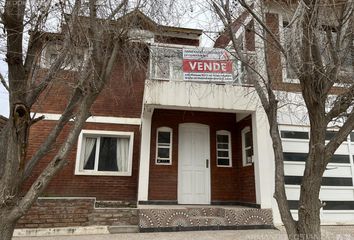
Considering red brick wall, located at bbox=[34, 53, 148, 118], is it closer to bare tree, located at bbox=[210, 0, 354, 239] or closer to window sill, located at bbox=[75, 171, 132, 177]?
window sill, located at bbox=[75, 171, 132, 177]

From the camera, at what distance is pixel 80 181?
9688 millimetres

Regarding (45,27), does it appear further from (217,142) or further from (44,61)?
(217,142)

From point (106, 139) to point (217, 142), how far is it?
3955 millimetres

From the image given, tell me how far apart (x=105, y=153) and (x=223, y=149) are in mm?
4166

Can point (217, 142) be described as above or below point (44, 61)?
below

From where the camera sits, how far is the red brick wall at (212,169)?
9.10 metres

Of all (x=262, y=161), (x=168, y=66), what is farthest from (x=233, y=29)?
(x=262, y=161)

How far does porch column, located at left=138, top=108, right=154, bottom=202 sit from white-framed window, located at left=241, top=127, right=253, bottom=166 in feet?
10.2

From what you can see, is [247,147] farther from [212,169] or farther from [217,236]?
[217,236]

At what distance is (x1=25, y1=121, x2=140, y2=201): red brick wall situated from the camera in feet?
31.3

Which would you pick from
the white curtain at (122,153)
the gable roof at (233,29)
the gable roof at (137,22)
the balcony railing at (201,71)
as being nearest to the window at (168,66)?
the balcony railing at (201,71)

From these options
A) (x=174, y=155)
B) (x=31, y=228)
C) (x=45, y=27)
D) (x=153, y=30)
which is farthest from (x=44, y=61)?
(x=174, y=155)

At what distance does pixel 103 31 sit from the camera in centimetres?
488

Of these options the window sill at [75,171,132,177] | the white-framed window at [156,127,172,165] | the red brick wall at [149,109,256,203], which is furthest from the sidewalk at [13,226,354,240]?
the window sill at [75,171,132,177]
